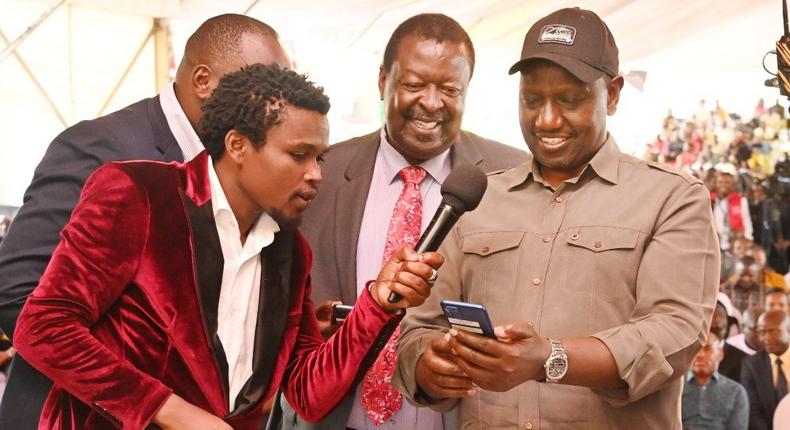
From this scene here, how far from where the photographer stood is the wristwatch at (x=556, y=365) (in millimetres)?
2238

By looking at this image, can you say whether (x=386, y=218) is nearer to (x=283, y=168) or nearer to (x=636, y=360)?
(x=283, y=168)

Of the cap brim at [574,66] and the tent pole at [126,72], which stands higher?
the tent pole at [126,72]

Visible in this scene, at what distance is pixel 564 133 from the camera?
101 inches

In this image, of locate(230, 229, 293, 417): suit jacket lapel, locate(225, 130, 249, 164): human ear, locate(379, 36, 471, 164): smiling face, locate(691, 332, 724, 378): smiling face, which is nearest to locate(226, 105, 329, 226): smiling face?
locate(225, 130, 249, 164): human ear

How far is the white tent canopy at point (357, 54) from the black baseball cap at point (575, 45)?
3.25 metres

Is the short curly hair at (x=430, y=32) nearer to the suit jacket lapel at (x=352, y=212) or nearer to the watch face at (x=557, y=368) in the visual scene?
the suit jacket lapel at (x=352, y=212)

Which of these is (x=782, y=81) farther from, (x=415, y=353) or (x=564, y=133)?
(x=415, y=353)

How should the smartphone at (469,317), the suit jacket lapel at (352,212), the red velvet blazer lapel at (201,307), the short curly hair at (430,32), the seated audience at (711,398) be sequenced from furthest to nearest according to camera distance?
the seated audience at (711,398)
the short curly hair at (430,32)
the suit jacket lapel at (352,212)
the red velvet blazer lapel at (201,307)
the smartphone at (469,317)

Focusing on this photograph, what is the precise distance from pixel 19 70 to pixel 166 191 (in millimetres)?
3604

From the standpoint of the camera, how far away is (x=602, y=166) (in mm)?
2564

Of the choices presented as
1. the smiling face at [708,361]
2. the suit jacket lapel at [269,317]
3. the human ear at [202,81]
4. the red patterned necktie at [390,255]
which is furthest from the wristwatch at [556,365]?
the smiling face at [708,361]

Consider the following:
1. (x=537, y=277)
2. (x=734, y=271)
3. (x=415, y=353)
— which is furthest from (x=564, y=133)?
(x=734, y=271)

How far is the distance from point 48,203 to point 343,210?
0.92m

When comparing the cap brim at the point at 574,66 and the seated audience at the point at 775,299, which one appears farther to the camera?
the seated audience at the point at 775,299
